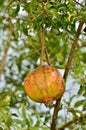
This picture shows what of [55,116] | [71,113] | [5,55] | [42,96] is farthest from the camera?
[5,55]

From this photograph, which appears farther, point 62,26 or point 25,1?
point 25,1

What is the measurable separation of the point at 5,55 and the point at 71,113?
4.09 feet

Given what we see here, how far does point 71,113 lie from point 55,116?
287mm

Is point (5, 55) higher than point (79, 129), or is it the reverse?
point (79, 129)

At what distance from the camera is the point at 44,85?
1.40 metres

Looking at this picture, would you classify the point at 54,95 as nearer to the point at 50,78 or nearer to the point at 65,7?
the point at 50,78

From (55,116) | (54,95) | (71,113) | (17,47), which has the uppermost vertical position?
(54,95)

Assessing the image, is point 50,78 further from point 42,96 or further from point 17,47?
point 17,47

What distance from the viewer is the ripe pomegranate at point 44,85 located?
1396 mm

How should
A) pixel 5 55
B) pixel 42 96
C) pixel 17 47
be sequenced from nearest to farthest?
pixel 42 96
pixel 5 55
pixel 17 47

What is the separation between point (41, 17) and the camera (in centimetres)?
144

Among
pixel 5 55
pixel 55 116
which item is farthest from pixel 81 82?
pixel 5 55

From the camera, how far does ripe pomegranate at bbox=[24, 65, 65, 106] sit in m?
1.40

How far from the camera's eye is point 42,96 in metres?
1.39
